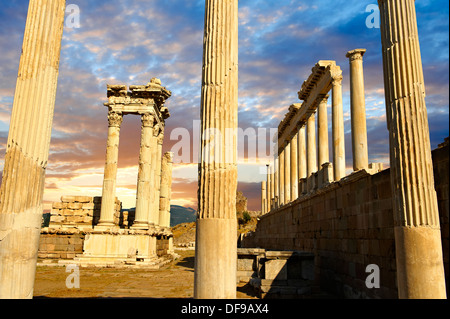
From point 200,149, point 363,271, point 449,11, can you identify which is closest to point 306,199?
point 363,271

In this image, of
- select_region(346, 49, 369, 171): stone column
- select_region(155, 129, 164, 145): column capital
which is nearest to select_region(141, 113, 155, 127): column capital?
Answer: select_region(155, 129, 164, 145): column capital

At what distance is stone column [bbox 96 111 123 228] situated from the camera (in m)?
20.2

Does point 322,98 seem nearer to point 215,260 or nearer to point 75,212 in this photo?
point 215,260

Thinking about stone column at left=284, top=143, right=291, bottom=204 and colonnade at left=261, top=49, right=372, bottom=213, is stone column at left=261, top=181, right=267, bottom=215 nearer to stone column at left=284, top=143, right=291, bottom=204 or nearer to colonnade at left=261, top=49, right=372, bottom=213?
colonnade at left=261, top=49, right=372, bottom=213

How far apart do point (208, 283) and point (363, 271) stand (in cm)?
556

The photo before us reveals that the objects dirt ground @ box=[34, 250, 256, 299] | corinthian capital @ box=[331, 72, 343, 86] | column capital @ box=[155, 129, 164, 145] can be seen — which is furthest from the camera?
column capital @ box=[155, 129, 164, 145]

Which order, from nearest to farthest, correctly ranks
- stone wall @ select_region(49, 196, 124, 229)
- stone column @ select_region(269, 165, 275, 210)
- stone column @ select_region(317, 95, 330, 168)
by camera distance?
1. stone column @ select_region(317, 95, 330, 168)
2. stone wall @ select_region(49, 196, 124, 229)
3. stone column @ select_region(269, 165, 275, 210)

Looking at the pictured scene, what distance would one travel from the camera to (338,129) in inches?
653

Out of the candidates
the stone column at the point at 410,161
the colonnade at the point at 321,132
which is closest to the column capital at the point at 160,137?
the colonnade at the point at 321,132

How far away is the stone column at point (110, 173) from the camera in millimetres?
20189

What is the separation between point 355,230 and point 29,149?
9536 millimetres

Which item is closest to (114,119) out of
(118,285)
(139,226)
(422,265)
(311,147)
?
(139,226)

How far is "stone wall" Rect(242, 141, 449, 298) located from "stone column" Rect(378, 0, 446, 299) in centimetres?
77
